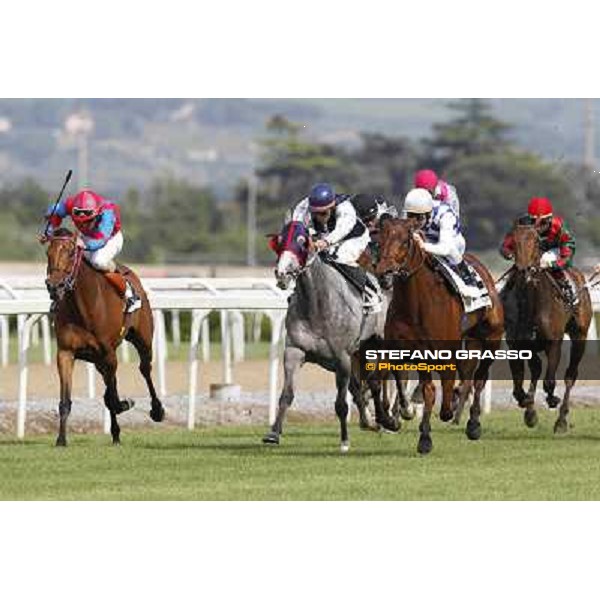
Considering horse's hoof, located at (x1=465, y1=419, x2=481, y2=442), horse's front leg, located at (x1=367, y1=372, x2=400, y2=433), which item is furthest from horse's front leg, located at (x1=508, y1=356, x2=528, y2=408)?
horse's front leg, located at (x1=367, y1=372, x2=400, y2=433)

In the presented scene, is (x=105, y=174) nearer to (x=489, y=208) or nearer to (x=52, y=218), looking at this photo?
(x=489, y=208)

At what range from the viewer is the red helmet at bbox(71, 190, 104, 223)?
1424cm

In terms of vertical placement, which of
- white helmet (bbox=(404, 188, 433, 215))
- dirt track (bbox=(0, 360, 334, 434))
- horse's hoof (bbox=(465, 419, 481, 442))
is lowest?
dirt track (bbox=(0, 360, 334, 434))

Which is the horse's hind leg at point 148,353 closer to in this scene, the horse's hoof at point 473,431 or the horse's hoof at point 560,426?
the horse's hoof at point 473,431

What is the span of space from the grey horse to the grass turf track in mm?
326

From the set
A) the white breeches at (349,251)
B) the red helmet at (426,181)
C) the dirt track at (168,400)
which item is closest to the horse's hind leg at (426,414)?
the white breeches at (349,251)

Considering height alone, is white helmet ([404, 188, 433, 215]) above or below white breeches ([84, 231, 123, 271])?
above

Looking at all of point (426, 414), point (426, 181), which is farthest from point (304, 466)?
point (426, 181)

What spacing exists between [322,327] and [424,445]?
3.16ft

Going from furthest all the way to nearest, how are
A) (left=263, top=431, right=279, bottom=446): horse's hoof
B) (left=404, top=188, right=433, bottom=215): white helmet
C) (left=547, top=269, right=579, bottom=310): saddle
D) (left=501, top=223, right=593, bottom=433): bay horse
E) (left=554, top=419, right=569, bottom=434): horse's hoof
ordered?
(left=547, top=269, right=579, bottom=310): saddle
(left=501, top=223, right=593, bottom=433): bay horse
(left=554, top=419, right=569, bottom=434): horse's hoof
(left=404, top=188, right=433, bottom=215): white helmet
(left=263, top=431, right=279, bottom=446): horse's hoof

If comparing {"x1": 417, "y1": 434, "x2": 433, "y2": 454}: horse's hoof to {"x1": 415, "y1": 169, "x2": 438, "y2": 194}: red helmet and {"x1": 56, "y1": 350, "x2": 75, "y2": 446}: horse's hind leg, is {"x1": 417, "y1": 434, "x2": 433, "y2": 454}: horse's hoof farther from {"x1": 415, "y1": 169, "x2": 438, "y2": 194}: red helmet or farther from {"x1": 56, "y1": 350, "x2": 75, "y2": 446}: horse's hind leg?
{"x1": 56, "y1": 350, "x2": 75, "y2": 446}: horse's hind leg

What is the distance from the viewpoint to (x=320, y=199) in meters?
13.8

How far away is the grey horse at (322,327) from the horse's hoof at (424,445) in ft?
1.59

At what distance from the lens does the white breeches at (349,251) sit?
14.2m
